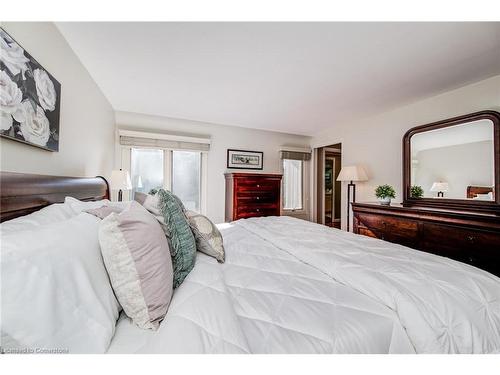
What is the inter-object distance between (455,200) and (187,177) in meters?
3.83

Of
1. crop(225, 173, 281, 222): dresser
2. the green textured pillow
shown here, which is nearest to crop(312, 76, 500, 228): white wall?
crop(225, 173, 281, 222): dresser

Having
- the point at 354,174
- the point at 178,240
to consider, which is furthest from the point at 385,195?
the point at 178,240

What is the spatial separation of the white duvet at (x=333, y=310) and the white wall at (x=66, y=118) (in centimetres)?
118

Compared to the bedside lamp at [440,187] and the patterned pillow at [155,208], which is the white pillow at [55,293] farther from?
the bedside lamp at [440,187]

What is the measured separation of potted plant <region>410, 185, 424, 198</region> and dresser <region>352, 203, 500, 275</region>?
61 centimetres

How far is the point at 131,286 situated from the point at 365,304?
89cm

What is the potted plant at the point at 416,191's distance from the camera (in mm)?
2662

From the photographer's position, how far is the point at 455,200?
2357 millimetres

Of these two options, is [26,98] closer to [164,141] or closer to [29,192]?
[29,192]

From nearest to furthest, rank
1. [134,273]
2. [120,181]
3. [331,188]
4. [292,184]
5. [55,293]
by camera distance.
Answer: [55,293] < [134,273] < [120,181] < [292,184] < [331,188]

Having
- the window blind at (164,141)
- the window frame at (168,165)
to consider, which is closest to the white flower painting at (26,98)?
the window blind at (164,141)

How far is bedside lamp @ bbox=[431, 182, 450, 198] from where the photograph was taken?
96.3 inches
